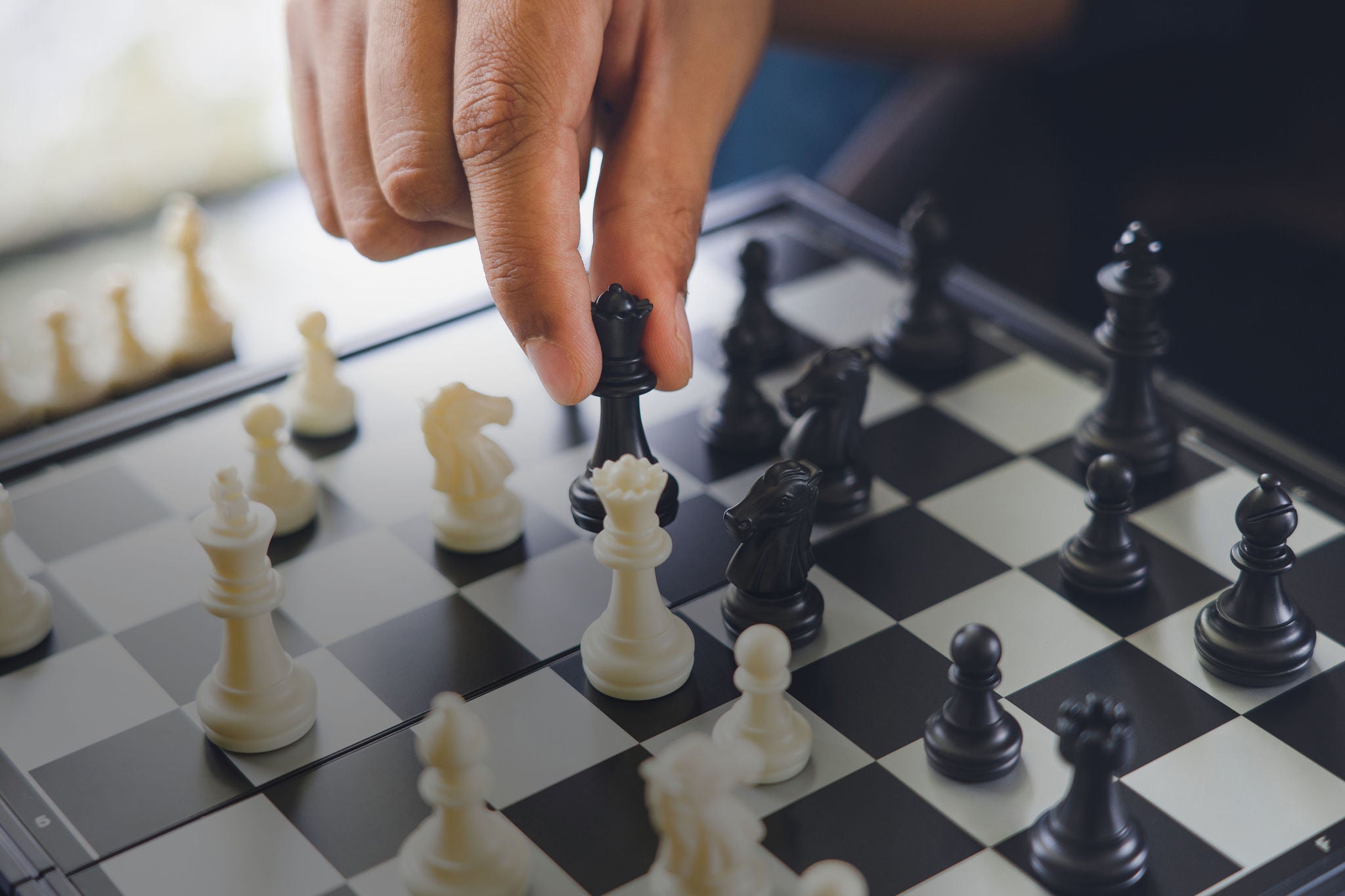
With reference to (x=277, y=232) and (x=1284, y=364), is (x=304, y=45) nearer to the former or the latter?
(x=1284, y=364)

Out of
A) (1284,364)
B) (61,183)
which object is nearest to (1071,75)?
(1284,364)

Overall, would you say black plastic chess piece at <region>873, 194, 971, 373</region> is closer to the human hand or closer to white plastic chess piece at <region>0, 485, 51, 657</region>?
the human hand

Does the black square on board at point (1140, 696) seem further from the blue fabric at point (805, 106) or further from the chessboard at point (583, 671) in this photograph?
the blue fabric at point (805, 106)

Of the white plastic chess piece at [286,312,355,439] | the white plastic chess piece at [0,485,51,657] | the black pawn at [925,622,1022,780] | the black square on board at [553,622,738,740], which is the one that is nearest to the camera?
the black pawn at [925,622,1022,780]

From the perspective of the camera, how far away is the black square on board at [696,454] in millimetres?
1744

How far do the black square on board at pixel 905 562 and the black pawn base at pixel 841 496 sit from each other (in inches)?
0.8

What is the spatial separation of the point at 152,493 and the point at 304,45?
60 centimetres

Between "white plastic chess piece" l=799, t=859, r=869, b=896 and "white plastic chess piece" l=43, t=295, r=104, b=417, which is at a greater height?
"white plastic chess piece" l=799, t=859, r=869, b=896

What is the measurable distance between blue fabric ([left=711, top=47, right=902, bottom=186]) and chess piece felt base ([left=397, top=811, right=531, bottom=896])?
2.33 meters

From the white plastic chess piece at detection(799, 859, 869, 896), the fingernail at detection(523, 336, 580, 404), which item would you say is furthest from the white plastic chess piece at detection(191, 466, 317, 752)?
the white plastic chess piece at detection(799, 859, 869, 896)

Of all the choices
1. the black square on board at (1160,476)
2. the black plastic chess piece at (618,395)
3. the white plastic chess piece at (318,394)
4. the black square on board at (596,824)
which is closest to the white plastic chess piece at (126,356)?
the white plastic chess piece at (318,394)

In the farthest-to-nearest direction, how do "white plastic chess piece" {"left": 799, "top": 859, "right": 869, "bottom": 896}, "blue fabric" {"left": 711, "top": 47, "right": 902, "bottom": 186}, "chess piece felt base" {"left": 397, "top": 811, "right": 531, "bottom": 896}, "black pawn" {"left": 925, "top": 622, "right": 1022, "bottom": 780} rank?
"blue fabric" {"left": 711, "top": 47, "right": 902, "bottom": 186} < "black pawn" {"left": 925, "top": 622, "right": 1022, "bottom": 780} < "chess piece felt base" {"left": 397, "top": 811, "right": 531, "bottom": 896} < "white plastic chess piece" {"left": 799, "top": 859, "right": 869, "bottom": 896}

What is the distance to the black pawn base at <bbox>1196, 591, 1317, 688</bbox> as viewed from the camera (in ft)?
4.49

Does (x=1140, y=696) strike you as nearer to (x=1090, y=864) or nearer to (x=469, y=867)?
(x=1090, y=864)
